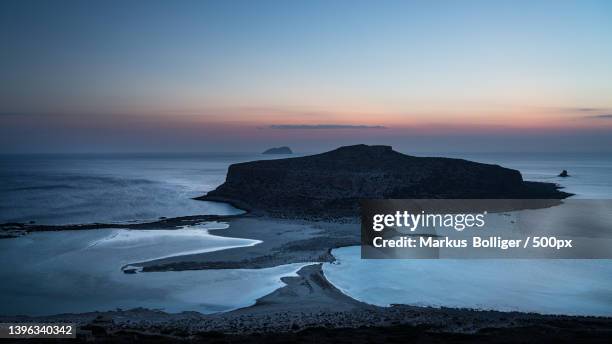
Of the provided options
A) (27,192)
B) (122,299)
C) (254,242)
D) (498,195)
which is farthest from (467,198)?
(27,192)

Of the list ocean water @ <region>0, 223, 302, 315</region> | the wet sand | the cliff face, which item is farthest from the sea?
the cliff face

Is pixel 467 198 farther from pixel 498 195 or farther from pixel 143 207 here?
pixel 143 207

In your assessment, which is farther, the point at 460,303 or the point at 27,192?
the point at 27,192

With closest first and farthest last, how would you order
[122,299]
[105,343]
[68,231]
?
1. [105,343]
2. [122,299]
3. [68,231]

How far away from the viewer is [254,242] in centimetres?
3300

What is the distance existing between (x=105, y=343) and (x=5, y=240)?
80.3ft

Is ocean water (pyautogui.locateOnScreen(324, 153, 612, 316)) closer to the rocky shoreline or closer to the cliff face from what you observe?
the rocky shoreline

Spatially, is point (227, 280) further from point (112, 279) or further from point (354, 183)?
point (354, 183)

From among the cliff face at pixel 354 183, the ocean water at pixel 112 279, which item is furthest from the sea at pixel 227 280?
the cliff face at pixel 354 183

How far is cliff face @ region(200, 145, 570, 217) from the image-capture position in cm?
5312

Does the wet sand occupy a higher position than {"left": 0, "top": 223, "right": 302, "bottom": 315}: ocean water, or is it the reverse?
the wet sand

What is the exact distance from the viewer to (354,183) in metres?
55.8

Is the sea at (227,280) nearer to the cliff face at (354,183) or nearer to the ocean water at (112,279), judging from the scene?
the ocean water at (112,279)

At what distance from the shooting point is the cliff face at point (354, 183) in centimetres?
5312
